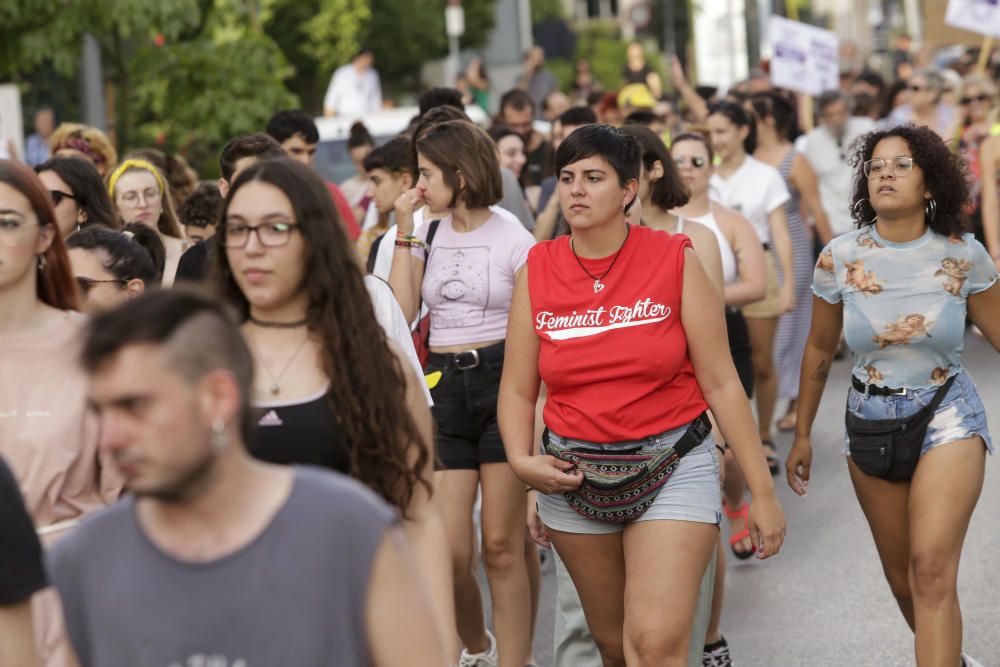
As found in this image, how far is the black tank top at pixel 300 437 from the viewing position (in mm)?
3779

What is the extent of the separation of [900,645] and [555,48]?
57048mm

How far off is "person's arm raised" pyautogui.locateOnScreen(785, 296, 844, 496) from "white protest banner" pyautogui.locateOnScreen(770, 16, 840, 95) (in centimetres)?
1256

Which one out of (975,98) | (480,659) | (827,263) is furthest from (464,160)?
(975,98)

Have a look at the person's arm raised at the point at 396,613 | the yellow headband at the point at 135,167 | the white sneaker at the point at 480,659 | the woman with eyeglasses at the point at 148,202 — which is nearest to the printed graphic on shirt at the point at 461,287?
the white sneaker at the point at 480,659

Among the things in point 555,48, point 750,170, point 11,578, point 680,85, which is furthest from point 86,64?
point 555,48

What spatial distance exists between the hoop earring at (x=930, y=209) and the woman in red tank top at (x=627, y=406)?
1149 mm

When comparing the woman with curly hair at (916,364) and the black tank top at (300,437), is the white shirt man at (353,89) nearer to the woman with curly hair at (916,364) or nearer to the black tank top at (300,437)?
the woman with curly hair at (916,364)

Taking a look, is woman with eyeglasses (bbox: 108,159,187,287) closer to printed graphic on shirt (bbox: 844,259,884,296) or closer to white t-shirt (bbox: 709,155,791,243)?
white t-shirt (bbox: 709,155,791,243)

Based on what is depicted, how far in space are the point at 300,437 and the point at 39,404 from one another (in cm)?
62

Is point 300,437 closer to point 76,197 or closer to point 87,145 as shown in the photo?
point 76,197

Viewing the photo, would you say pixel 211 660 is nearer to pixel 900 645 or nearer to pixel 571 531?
pixel 571 531

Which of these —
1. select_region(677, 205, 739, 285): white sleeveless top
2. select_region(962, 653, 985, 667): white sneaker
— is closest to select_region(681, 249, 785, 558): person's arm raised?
select_region(962, 653, 985, 667): white sneaker

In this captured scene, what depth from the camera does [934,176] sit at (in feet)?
19.5

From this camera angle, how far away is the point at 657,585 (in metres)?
4.99
